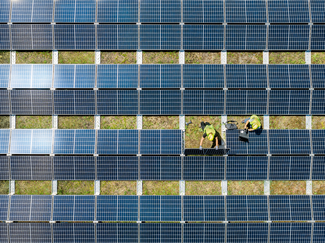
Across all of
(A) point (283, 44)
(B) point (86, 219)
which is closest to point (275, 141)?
(A) point (283, 44)

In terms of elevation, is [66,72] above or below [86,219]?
above

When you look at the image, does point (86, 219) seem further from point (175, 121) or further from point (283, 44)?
point (283, 44)

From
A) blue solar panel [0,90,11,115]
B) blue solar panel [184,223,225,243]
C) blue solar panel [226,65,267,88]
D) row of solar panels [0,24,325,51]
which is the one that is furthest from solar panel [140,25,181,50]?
blue solar panel [184,223,225,243]

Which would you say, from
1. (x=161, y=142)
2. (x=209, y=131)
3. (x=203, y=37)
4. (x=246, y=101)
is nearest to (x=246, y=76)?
(x=246, y=101)

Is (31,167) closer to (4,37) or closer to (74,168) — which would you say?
(74,168)

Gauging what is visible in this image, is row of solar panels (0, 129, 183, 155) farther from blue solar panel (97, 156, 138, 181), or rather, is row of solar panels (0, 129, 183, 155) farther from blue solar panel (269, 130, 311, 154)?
blue solar panel (269, 130, 311, 154)
